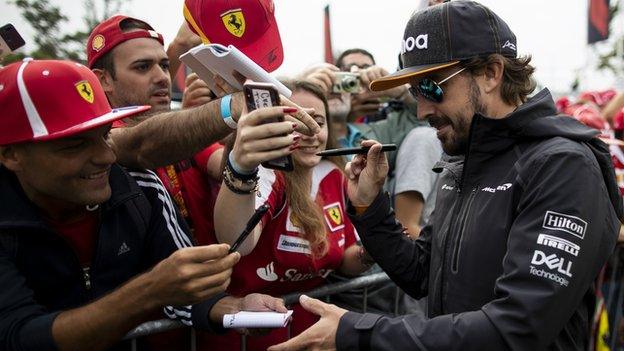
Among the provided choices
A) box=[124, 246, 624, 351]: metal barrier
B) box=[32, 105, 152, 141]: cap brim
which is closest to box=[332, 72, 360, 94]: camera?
box=[124, 246, 624, 351]: metal barrier

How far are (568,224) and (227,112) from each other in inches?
49.3

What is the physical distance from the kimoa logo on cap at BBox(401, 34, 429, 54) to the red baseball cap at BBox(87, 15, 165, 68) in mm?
1623

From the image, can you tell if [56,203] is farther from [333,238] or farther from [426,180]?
[426,180]

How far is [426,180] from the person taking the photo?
3908 mm

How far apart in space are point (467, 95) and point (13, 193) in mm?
1675

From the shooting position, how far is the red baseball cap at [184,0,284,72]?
2.46 m

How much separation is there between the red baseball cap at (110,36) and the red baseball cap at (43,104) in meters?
1.18

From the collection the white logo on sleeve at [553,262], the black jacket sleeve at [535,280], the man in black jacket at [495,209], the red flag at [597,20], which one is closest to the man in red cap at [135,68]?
the man in black jacket at [495,209]

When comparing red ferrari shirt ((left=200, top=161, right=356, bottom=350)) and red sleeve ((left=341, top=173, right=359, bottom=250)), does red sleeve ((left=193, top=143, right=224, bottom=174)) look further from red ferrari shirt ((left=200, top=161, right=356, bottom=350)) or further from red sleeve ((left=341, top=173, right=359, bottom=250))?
red sleeve ((left=341, top=173, right=359, bottom=250))

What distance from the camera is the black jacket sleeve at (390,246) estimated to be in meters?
2.66

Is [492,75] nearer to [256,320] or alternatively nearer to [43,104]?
[256,320]

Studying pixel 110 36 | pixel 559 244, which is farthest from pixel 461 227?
pixel 110 36

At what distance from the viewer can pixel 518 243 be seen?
6.45 ft

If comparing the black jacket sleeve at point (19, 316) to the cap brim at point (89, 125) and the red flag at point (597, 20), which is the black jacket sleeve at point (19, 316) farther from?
the red flag at point (597, 20)
